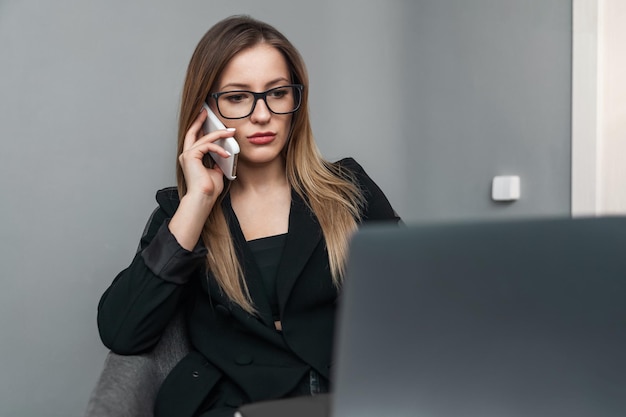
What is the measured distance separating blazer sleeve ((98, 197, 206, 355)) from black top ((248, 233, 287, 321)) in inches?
6.0

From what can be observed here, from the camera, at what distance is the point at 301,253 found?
1.49 meters

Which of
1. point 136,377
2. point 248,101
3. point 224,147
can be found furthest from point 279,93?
point 136,377

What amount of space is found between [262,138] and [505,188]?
723mm

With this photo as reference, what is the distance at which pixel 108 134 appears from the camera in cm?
181

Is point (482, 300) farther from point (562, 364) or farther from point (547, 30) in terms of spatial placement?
point (547, 30)

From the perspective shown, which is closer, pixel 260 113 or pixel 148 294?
pixel 148 294

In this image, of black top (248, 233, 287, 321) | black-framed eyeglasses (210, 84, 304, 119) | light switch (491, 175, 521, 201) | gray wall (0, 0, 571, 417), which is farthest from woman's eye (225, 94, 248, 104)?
light switch (491, 175, 521, 201)

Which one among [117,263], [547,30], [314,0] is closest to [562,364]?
[547,30]

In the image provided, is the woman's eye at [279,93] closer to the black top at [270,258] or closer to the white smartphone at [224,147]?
the white smartphone at [224,147]

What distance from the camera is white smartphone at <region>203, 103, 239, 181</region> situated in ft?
4.84

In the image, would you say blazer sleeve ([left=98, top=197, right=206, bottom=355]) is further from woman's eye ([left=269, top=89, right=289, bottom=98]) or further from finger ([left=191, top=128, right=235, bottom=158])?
woman's eye ([left=269, top=89, right=289, bottom=98])

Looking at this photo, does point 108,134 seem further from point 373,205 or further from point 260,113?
point 373,205

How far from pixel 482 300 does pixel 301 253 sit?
0.96 meters

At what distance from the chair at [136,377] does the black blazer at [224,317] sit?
1.1 inches
